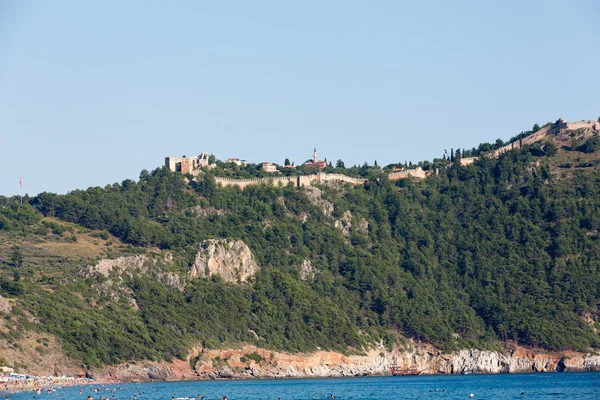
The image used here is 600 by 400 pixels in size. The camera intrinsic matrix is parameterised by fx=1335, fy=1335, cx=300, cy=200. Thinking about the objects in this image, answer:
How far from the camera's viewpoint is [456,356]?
552ft

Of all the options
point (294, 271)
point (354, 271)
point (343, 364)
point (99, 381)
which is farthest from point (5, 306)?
point (354, 271)

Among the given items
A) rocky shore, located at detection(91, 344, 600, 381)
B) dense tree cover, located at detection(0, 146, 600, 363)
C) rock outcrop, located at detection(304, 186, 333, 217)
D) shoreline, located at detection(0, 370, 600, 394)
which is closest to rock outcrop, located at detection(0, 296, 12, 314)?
dense tree cover, located at detection(0, 146, 600, 363)

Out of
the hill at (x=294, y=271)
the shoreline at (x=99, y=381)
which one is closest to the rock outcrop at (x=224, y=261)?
the hill at (x=294, y=271)

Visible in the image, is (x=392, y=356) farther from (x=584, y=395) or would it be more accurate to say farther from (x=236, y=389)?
(x=584, y=395)

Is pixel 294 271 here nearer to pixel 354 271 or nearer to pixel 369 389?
pixel 354 271

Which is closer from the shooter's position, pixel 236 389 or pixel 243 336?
pixel 236 389

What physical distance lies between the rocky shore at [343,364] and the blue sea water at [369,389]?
3.09 m

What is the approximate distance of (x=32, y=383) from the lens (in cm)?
12700

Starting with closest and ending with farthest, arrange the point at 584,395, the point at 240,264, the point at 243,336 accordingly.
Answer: the point at 584,395 < the point at 243,336 < the point at 240,264

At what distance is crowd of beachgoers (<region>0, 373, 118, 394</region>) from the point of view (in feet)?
408

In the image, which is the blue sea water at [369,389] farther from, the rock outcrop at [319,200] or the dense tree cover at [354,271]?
the rock outcrop at [319,200]

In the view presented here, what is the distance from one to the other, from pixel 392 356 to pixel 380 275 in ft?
56.5

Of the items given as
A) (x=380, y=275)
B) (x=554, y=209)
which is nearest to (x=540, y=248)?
(x=554, y=209)

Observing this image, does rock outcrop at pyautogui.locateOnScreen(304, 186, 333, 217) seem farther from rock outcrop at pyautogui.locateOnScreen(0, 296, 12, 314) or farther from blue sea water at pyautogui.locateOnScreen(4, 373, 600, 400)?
rock outcrop at pyautogui.locateOnScreen(0, 296, 12, 314)
